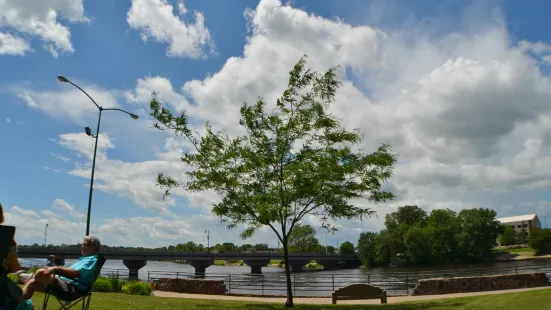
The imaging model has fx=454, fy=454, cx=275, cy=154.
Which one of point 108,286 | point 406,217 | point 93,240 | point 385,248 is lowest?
point 108,286

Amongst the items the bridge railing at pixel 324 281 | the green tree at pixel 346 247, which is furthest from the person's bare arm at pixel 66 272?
the green tree at pixel 346 247

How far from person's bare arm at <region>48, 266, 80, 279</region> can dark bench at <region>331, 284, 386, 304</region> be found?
14.7 metres

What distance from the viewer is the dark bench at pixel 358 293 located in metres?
19.4

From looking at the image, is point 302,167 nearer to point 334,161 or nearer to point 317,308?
point 334,161

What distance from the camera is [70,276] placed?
5.92m

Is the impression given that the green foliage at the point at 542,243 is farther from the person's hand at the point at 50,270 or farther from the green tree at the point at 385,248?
the person's hand at the point at 50,270

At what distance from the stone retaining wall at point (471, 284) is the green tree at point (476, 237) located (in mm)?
78110

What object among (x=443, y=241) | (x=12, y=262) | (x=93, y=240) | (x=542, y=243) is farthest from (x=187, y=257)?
(x=542, y=243)

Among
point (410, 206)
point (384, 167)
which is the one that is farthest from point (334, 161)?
point (410, 206)

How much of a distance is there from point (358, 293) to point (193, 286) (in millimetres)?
9303

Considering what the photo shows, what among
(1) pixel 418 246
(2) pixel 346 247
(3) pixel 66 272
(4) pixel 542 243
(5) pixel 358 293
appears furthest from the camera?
(2) pixel 346 247

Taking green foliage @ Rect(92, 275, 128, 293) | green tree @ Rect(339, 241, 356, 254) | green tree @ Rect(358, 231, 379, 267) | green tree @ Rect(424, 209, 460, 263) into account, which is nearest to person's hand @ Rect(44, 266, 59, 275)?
green foliage @ Rect(92, 275, 128, 293)

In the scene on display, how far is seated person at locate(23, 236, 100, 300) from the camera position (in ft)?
17.7

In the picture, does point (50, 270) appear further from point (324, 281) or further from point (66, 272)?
point (324, 281)
